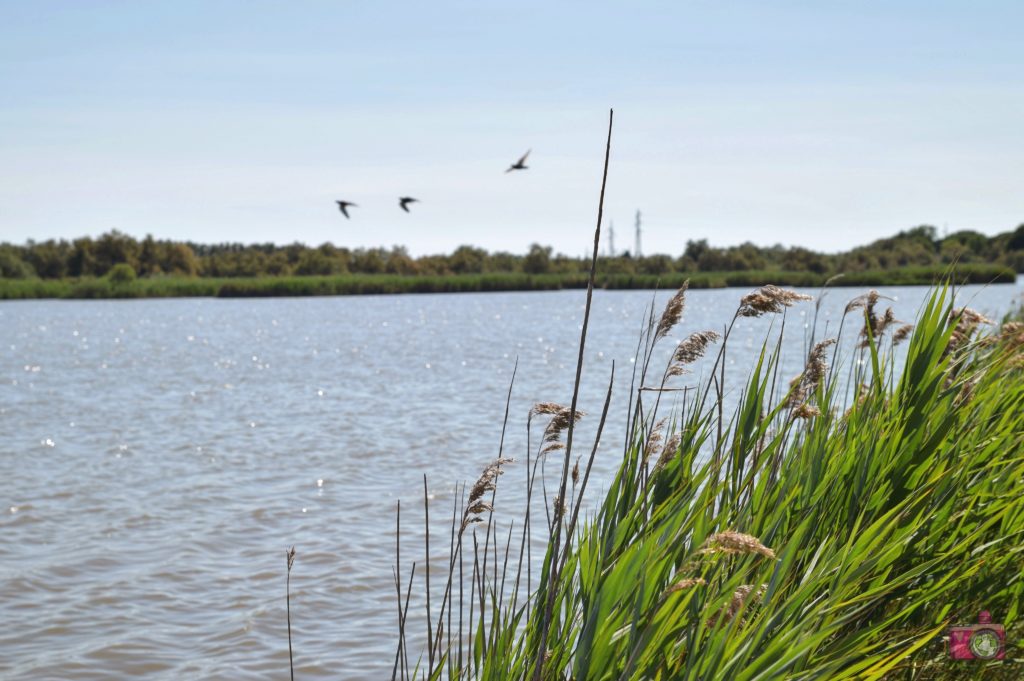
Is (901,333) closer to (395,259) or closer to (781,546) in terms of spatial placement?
(781,546)

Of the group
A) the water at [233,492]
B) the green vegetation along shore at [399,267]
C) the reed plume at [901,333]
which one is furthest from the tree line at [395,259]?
the reed plume at [901,333]

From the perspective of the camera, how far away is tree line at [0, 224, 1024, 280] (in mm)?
80688

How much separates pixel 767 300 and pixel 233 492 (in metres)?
8.57

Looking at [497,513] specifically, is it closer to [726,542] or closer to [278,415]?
[726,542]

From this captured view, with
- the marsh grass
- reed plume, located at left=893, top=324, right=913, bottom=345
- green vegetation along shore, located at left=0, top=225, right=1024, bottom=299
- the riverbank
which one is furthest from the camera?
green vegetation along shore, located at left=0, top=225, right=1024, bottom=299

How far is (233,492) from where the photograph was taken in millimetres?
10555

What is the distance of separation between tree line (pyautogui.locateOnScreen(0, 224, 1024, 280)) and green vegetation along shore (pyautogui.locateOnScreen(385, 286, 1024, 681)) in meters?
74.0

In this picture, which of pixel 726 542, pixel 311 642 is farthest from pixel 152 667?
pixel 726 542

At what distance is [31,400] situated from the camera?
61.2 feet

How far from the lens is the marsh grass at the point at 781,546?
2482 millimetres

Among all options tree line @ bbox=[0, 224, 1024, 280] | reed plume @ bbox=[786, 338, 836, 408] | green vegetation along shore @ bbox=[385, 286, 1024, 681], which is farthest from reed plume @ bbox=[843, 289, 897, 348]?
tree line @ bbox=[0, 224, 1024, 280]

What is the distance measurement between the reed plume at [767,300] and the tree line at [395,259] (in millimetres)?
74550

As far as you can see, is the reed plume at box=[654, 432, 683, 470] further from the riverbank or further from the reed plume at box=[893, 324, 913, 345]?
the riverbank

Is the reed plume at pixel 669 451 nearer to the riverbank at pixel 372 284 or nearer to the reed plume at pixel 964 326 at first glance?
the reed plume at pixel 964 326
